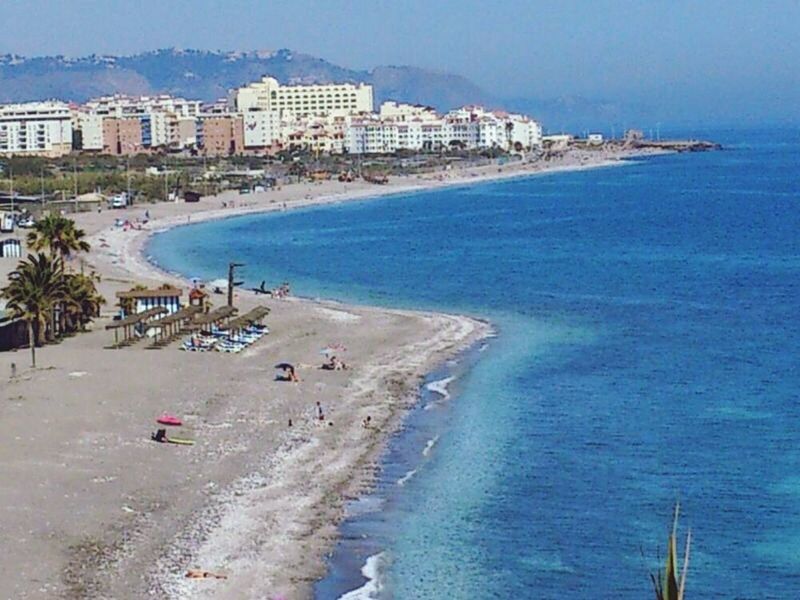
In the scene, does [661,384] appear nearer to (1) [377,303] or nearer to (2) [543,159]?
(1) [377,303]

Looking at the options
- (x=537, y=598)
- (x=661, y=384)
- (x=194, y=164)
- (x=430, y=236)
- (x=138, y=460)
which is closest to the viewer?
(x=537, y=598)

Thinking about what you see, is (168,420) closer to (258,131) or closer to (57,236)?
(57,236)

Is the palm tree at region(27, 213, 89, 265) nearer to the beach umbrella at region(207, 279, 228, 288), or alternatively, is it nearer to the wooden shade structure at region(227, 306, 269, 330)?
the wooden shade structure at region(227, 306, 269, 330)

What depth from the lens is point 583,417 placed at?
32.2 meters

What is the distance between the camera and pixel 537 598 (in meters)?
20.1

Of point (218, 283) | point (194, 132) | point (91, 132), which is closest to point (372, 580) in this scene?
point (218, 283)

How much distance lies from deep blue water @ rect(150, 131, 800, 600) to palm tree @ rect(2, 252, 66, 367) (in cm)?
1063

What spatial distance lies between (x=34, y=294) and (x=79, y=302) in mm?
4539

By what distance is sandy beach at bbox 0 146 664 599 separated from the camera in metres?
20.9

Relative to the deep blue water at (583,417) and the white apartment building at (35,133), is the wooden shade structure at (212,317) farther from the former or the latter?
the white apartment building at (35,133)

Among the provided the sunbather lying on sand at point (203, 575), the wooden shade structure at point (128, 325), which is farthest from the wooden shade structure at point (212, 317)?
the sunbather lying on sand at point (203, 575)

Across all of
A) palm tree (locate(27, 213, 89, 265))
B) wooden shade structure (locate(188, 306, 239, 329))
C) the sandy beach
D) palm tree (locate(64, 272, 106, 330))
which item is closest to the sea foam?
the sandy beach

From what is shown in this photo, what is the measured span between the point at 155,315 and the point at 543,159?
157 metres

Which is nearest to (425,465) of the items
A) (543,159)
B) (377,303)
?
(377,303)
